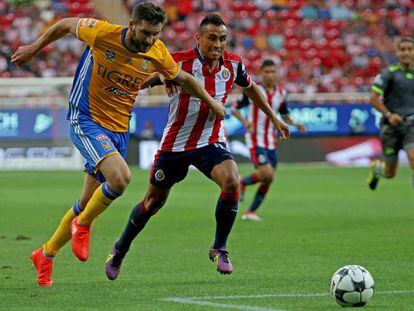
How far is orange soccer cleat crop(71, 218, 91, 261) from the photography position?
321 inches

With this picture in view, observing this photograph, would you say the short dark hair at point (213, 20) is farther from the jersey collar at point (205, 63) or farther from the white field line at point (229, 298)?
the white field line at point (229, 298)

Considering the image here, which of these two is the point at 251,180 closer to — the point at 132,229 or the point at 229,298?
the point at 132,229

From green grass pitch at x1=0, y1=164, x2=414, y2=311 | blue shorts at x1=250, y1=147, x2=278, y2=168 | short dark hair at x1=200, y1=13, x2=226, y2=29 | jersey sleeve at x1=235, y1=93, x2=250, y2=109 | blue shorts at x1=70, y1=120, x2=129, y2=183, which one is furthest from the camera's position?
blue shorts at x1=250, y1=147, x2=278, y2=168

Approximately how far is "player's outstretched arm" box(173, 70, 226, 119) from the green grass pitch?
4.72 ft

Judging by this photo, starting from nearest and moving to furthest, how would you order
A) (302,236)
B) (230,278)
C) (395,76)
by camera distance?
1. (230,278)
2. (302,236)
3. (395,76)

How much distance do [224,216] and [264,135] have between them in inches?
260

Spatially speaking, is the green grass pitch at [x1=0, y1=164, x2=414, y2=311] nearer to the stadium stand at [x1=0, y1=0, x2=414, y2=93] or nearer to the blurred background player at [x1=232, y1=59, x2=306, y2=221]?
the blurred background player at [x1=232, y1=59, x2=306, y2=221]

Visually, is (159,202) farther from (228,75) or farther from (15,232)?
(15,232)

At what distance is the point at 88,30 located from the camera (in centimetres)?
824

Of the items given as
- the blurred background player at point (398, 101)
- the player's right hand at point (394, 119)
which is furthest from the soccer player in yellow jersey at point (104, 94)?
the blurred background player at point (398, 101)

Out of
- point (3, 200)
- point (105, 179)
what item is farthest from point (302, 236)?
point (3, 200)

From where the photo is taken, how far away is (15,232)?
13.3 metres

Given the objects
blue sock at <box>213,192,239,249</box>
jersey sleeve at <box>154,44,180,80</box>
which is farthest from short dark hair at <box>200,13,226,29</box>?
blue sock at <box>213,192,239,249</box>

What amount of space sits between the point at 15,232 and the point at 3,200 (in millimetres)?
5444
